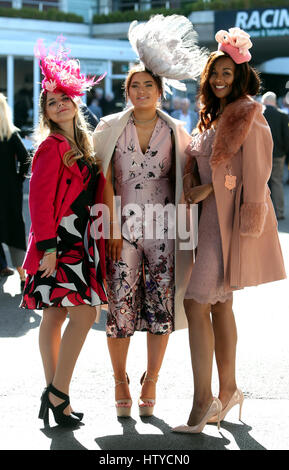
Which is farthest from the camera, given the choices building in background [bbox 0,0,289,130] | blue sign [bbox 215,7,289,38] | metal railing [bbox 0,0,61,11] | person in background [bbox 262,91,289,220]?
metal railing [bbox 0,0,61,11]

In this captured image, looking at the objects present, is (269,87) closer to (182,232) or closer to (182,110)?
(182,110)

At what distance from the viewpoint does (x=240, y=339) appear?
5.85m

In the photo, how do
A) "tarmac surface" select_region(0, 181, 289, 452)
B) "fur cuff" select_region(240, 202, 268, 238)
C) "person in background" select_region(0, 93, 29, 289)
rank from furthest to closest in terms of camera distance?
1. "person in background" select_region(0, 93, 29, 289)
2. "fur cuff" select_region(240, 202, 268, 238)
3. "tarmac surface" select_region(0, 181, 289, 452)

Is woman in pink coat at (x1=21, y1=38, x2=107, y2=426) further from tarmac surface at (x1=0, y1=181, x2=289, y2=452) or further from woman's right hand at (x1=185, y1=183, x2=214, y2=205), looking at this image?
woman's right hand at (x1=185, y1=183, x2=214, y2=205)

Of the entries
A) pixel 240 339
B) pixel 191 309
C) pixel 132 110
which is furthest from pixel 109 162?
pixel 240 339

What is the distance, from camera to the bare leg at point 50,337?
4.09 m

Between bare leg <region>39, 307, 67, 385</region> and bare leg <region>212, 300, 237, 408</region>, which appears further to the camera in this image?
bare leg <region>212, 300, 237, 408</region>

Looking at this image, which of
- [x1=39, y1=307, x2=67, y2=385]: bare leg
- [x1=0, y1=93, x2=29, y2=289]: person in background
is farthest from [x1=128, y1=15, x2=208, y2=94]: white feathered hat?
[x1=0, y1=93, x2=29, y2=289]: person in background

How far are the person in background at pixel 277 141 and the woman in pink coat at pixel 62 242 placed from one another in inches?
342

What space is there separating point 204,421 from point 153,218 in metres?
1.08

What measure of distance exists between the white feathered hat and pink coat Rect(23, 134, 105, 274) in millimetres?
663

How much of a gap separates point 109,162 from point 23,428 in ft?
4.72

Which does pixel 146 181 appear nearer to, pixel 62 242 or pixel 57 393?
pixel 62 242

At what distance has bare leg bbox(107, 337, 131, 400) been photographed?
14.1ft
